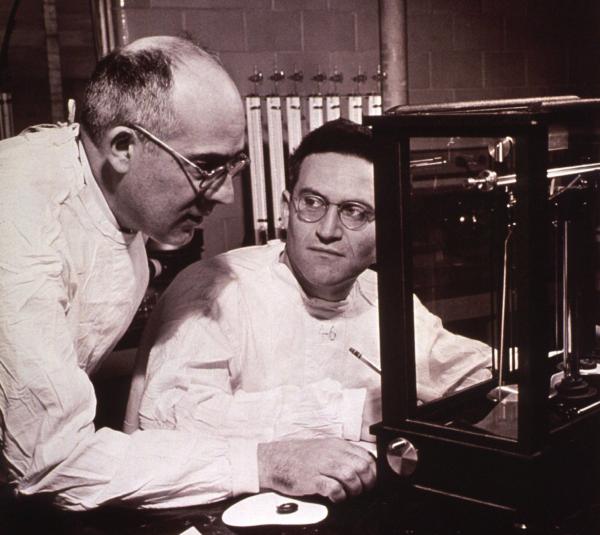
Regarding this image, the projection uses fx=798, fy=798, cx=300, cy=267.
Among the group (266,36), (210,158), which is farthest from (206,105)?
(266,36)

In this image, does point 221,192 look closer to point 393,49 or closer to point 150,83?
point 150,83

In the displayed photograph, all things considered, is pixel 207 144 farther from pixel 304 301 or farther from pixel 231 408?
pixel 304 301

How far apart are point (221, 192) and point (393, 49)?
2.86m

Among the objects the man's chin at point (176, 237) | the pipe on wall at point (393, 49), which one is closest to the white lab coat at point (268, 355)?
the man's chin at point (176, 237)

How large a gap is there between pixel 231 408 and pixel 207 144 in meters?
0.56

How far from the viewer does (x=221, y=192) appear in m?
1.53

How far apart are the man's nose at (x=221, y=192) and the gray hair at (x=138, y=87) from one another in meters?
0.14

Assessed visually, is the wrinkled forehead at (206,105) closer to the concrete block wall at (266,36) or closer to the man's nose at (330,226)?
the man's nose at (330,226)

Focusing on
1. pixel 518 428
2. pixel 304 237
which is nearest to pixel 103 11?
pixel 304 237

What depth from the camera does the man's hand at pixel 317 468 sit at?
128cm

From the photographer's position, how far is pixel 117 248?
5.16ft

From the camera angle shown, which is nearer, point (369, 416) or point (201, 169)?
point (201, 169)

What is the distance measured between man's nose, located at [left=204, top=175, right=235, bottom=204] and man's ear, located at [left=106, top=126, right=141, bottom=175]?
0.52 feet

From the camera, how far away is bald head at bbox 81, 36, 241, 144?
1.43 m
